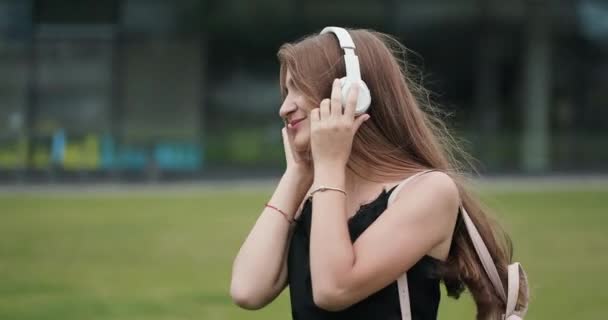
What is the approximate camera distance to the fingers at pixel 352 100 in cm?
249

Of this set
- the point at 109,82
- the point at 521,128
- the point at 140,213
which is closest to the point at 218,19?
the point at 109,82

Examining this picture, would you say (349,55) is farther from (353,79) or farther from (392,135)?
(392,135)

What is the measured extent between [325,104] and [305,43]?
0.22 meters

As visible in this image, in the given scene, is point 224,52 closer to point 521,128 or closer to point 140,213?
point 521,128

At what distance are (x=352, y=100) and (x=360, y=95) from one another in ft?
0.11

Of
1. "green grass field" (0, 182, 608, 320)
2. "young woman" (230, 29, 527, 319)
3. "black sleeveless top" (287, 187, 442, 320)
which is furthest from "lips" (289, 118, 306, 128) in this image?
"green grass field" (0, 182, 608, 320)

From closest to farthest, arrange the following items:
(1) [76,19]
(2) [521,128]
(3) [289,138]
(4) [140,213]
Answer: (3) [289,138] < (4) [140,213] < (1) [76,19] < (2) [521,128]

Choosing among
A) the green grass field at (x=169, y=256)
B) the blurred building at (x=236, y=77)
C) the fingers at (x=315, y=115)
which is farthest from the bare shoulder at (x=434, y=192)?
the blurred building at (x=236, y=77)

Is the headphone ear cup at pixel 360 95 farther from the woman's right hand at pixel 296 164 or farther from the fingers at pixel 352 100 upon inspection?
the woman's right hand at pixel 296 164

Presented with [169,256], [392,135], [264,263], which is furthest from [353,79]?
[169,256]

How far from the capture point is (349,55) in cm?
257

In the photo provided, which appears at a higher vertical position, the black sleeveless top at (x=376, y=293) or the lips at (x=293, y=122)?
the lips at (x=293, y=122)

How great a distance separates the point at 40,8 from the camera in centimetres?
2859

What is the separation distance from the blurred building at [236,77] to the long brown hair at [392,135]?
25689 millimetres
